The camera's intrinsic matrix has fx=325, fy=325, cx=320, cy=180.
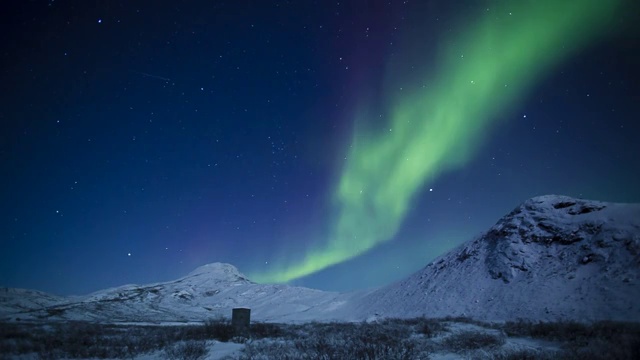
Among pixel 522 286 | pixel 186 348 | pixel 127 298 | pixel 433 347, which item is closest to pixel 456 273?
pixel 522 286

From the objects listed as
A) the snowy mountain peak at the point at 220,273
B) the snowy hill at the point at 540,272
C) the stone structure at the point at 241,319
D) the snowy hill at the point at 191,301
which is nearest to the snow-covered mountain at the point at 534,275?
the snowy hill at the point at 540,272

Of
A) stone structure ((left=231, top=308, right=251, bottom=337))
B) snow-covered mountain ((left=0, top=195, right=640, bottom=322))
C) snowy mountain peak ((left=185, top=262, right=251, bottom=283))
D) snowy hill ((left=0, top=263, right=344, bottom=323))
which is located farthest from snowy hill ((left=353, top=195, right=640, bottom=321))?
snowy mountain peak ((left=185, top=262, right=251, bottom=283))

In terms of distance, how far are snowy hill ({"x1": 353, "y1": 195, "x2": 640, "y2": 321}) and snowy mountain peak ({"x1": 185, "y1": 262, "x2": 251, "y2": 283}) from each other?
3927 inches

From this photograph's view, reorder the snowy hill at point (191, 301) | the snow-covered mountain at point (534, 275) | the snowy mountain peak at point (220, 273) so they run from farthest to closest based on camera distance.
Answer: the snowy mountain peak at point (220, 273) < the snowy hill at point (191, 301) < the snow-covered mountain at point (534, 275)

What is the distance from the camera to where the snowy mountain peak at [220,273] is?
149 m

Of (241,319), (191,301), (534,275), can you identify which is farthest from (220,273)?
(241,319)

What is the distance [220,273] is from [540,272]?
14097 centimetres

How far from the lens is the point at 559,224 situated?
168 feet

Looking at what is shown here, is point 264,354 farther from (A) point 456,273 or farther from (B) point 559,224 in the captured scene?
(B) point 559,224

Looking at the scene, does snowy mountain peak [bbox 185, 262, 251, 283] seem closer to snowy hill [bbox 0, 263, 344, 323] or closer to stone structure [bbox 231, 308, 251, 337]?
snowy hill [bbox 0, 263, 344, 323]

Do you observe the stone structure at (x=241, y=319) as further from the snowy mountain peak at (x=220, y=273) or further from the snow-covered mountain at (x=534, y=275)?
the snowy mountain peak at (x=220, y=273)

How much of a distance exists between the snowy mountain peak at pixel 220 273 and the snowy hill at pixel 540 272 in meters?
99.8

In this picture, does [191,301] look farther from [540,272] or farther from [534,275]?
[540,272]

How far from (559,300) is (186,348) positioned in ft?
139
